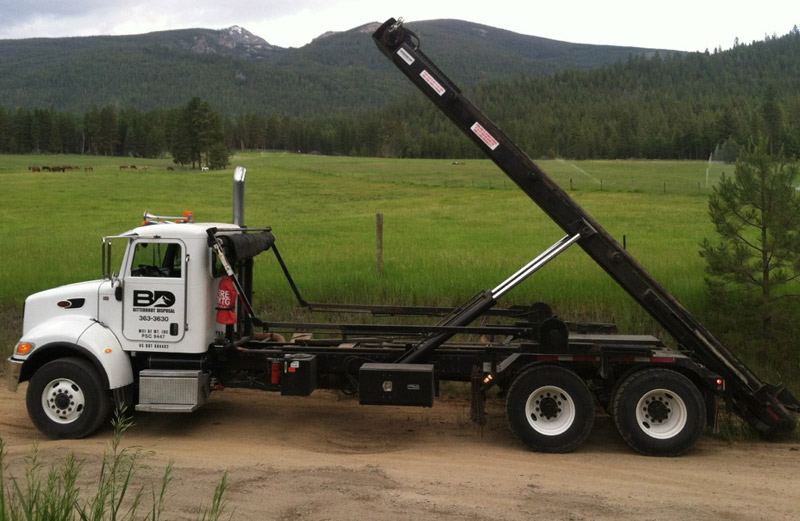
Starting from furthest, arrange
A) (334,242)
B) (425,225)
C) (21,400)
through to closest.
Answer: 1. (425,225)
2. (334,242)
3. (21,400)

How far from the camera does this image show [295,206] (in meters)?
45.7

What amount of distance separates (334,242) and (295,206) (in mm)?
20442

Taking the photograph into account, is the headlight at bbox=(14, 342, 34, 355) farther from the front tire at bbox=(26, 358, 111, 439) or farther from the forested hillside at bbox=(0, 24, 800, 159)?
the forested hillside at bbox=(0, 24, 800, 159)

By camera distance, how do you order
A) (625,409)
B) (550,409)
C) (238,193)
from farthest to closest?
(238,193) < (550,409) < (625,409)

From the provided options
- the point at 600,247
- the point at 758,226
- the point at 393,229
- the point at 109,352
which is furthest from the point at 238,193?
the point at 393,229

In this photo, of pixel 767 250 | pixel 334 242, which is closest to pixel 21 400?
pixel 767 250

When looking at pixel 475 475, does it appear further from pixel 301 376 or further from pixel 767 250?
pixel 767 250

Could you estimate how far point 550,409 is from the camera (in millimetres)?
9414

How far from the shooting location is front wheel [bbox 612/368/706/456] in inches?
363

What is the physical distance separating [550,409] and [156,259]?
17.6ft

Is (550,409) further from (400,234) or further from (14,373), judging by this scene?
(400,234)

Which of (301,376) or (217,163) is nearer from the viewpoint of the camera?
(301,376)

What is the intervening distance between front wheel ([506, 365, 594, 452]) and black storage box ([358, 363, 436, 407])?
1056mm

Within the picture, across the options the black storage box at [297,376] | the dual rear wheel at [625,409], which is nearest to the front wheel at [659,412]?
the dual rear wheel at [625,409]
